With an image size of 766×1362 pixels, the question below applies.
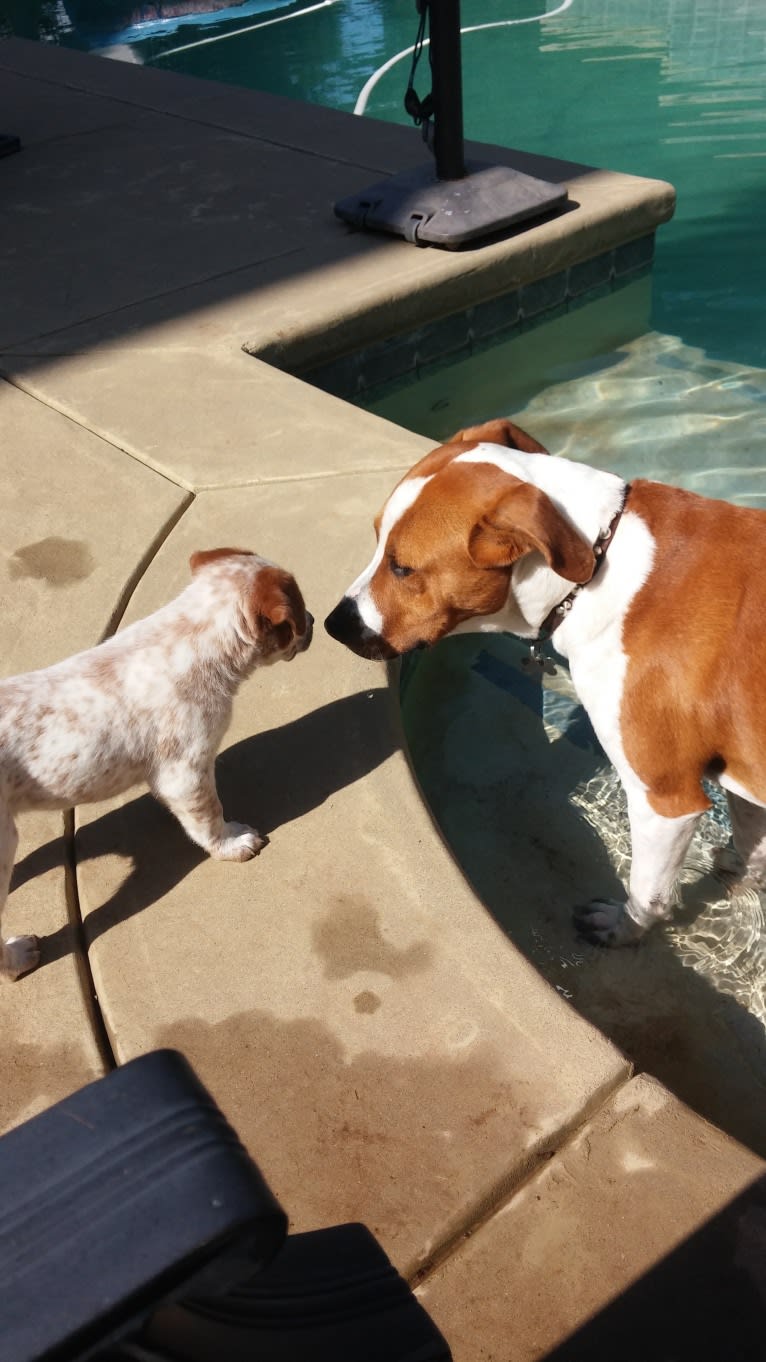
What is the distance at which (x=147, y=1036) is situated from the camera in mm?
2594

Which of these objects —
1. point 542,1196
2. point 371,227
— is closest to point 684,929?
point 542,1196

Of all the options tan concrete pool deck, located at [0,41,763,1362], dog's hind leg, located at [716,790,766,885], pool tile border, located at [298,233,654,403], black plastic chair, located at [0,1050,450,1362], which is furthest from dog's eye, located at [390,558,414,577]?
pool tile border, located at [298,233,654,403]

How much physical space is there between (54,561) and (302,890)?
6.04 ft

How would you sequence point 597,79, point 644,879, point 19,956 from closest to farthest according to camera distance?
point 19,956, point 644,879, point 597,79

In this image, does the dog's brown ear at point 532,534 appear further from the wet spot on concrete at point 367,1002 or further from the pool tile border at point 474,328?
the pool tile border at point 474,328

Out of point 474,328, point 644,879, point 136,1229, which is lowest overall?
point 644,879

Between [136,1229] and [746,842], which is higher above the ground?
[136,1229]

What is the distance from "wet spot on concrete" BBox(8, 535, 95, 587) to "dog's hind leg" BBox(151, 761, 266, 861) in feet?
4.48

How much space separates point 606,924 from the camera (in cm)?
352

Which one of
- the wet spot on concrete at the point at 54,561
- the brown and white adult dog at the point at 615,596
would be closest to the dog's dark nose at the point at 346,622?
the brown and white adult dog at the point at 615,596

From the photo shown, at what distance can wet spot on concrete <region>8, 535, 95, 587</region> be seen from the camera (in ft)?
13.4

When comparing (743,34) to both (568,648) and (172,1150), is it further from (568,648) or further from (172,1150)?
(172,1150)

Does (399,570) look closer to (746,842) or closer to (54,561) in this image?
(746,842)

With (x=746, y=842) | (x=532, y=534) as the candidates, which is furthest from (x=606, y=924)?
(x=532, y=534)
